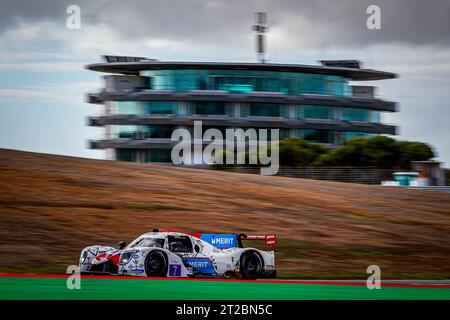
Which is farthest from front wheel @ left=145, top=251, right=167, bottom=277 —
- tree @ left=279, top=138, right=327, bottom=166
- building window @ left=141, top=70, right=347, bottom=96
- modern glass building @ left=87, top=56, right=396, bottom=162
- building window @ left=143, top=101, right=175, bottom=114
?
building window @ left=143, top=101, right=175, bottom=114

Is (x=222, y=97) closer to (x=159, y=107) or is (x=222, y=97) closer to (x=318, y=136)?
(x=159, y=107)

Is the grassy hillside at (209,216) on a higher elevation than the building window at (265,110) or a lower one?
lower

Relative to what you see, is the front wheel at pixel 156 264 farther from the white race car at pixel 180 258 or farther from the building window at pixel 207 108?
the building window at pixel 207 108

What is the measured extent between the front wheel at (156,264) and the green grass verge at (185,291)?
33 cm

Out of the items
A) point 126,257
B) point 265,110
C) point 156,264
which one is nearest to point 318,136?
point 265,110

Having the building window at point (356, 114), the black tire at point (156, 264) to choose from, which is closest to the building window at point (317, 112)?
the building window at point (356, 114)

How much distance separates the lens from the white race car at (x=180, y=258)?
17.1m

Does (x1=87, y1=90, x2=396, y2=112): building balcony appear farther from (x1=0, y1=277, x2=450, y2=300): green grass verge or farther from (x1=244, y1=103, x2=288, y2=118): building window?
(x1=0, y1=277, x2=450, y2=300): green grass verge

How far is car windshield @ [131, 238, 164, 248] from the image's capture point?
1728cm

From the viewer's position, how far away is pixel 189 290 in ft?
54.0

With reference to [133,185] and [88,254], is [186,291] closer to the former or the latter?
[88,254]

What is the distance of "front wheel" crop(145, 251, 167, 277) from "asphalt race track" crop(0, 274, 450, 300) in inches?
10.2

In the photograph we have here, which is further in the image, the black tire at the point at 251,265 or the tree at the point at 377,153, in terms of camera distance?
the tree at the point at 377,153

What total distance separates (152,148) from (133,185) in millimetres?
50853
